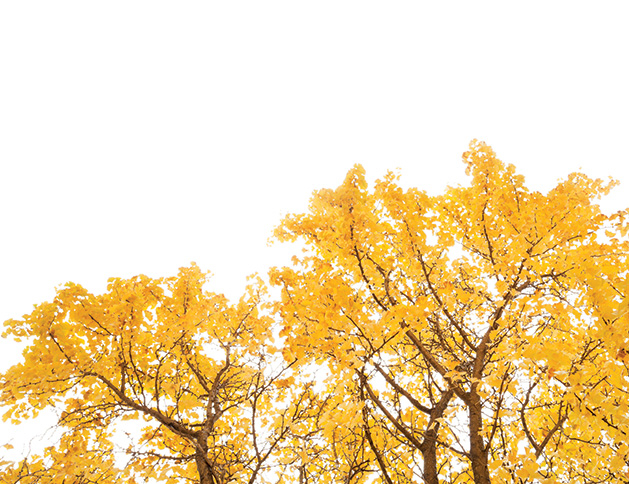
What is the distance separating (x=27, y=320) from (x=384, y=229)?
3.10m

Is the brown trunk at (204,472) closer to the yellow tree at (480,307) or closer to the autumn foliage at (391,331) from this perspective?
the autumn foliage at (391,331)

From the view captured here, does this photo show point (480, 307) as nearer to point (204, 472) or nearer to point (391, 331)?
point (391, 331)

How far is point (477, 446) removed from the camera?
2.81 meters

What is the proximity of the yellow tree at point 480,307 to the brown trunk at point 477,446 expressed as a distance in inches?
0.4

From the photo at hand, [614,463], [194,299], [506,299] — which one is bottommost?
[614,463]

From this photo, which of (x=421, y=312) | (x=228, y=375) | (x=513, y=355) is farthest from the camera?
(x=228, y=375)

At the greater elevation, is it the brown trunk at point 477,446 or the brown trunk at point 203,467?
the brown trunk at point 203,467

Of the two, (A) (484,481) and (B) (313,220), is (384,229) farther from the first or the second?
(A) (484,481)

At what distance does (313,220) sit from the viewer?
3.32 meters

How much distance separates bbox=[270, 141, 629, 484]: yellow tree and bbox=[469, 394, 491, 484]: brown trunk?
0.01m

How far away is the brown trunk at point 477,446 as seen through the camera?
2.67m

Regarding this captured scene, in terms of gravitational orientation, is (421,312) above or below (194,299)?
below

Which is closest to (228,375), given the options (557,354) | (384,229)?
(384,229)

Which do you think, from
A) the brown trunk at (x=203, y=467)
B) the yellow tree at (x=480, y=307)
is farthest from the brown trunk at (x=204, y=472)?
the yellow tree at (x=480, y=307)
